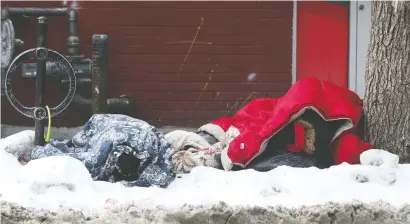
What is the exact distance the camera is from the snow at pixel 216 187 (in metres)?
4.08

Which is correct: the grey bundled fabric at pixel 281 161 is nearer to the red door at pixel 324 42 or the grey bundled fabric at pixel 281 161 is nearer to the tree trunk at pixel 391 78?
the tree trunk at pixel 391 78

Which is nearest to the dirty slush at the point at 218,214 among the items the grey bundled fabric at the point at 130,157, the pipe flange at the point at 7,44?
the grey bundled fabric at the point at 130,157

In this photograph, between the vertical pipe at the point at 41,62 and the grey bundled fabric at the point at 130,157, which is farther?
the vertical pipe at the point at 41,62

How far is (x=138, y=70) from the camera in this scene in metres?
8.98

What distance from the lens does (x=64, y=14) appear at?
8.69 metres

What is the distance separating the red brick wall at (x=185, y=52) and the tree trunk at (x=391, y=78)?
3754mm

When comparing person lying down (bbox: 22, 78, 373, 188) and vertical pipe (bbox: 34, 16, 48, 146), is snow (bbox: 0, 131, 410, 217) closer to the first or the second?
person lying down (bbox: 22, 78, 373, 188)

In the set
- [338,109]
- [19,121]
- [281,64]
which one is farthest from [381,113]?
[19,121]

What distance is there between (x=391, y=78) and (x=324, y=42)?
3988 mm

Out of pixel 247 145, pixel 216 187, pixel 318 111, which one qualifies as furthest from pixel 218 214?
pixel 318 111

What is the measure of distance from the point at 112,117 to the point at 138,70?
3827mm

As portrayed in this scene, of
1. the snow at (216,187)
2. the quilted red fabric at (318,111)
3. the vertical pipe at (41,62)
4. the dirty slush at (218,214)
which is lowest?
the dirty slush at (218,214)

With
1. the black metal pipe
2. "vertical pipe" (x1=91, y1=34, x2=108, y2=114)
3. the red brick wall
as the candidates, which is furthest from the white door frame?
the black metal pipe

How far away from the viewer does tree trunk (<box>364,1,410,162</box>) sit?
506cm
